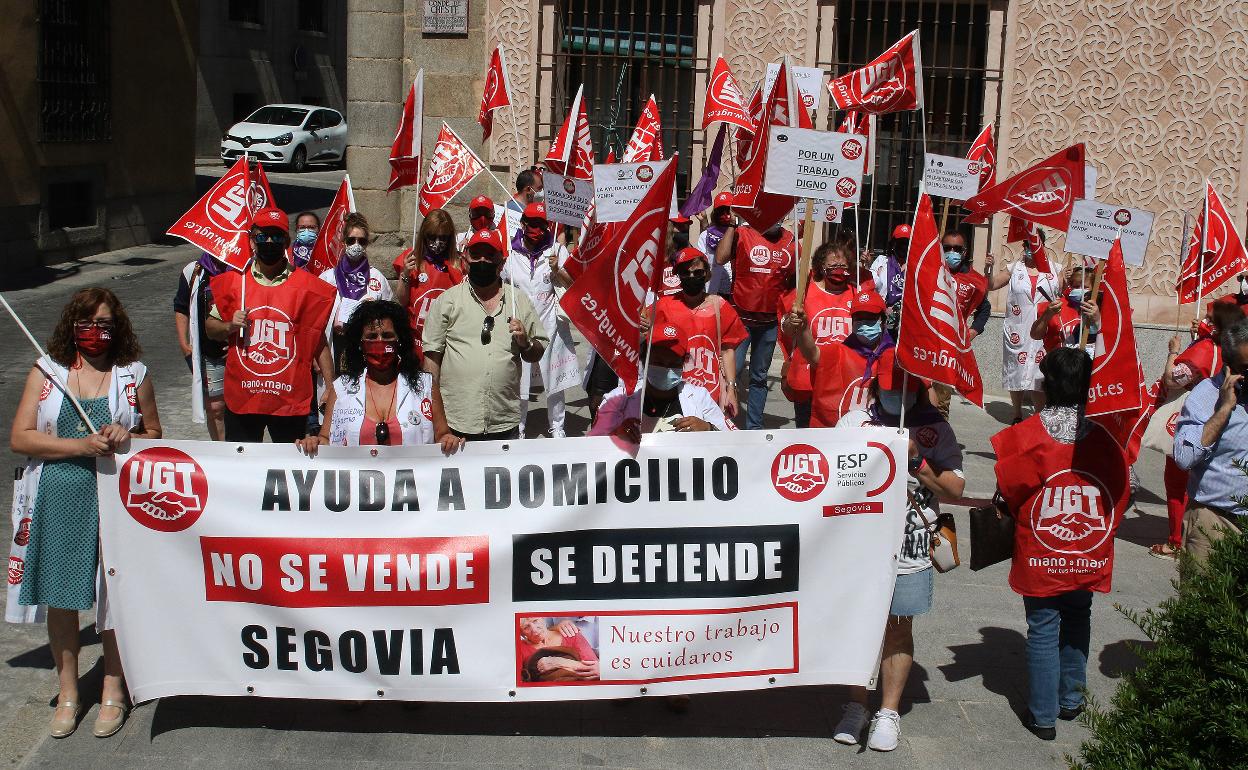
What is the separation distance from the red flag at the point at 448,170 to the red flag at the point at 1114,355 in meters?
5.22

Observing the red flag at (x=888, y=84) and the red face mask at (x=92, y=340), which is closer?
the red face mask at (x=92, y=340)

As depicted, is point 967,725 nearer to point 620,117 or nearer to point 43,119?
point 620,117

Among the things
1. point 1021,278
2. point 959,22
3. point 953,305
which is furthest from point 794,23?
point 953,305

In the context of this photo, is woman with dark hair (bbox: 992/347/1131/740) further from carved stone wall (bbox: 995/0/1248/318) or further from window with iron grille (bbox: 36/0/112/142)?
window with iron grille (bbox: 36/0/112/142)

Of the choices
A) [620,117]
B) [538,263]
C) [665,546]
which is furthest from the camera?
[620,117]

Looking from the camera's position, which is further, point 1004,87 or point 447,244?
point 1004,87

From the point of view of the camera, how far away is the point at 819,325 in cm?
863

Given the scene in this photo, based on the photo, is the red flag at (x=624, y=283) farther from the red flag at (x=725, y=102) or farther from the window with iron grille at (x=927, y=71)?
the window with iron grille at (x=927, y=71)

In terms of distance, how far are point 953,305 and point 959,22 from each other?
946 centimetres

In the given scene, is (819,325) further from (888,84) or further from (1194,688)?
(1194,688)

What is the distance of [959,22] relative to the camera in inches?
567

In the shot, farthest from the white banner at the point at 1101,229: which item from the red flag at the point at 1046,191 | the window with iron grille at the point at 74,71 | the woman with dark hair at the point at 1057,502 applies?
the window with iron grille at the point at 74,71

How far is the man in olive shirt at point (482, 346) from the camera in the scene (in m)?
7.04

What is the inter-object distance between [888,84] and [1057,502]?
5140 millimetres
